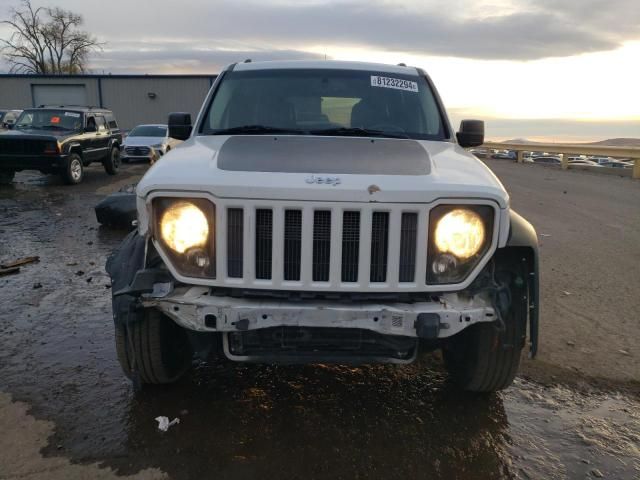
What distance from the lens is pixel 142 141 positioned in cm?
1873

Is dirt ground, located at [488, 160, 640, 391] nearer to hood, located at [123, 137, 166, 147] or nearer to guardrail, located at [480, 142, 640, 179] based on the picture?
guardrail, located at [480, 142, 640, 179]

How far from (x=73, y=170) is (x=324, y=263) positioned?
1218 centimetres

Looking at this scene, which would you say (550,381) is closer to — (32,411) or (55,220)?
(32,411)

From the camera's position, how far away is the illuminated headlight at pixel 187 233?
2643 millimetres

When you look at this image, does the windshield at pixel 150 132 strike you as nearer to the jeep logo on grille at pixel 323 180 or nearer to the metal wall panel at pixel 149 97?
the metal wall panel at pixel 149 97

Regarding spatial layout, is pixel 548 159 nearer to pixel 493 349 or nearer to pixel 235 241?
pixel 493 349

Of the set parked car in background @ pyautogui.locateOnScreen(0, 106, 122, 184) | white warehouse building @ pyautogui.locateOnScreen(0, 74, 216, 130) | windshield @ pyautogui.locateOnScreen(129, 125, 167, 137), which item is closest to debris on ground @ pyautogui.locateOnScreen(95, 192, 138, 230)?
parked car in background @ pyautogui.locateOnScreen(0, 106, 122, 184)

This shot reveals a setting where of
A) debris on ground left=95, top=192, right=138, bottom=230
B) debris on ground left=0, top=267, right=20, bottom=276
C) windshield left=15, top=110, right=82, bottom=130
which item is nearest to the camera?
debris on ground left=0, top=267, right=20, bottom=276

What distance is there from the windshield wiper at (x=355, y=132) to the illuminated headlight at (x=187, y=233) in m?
1.35

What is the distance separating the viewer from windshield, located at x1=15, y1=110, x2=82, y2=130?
13250mm

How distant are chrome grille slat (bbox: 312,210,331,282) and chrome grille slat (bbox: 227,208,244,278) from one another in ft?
1.17

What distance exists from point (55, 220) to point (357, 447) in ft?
25.0

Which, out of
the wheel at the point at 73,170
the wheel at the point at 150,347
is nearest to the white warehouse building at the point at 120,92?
the wheel at the point at 73,170

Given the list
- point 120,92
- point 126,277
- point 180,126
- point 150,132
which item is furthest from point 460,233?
point 120,92
